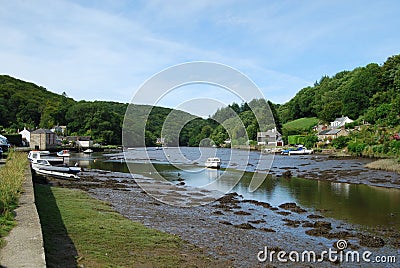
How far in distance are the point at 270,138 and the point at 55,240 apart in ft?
329

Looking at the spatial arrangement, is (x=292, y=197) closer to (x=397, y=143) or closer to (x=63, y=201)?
(x=63, y=201)

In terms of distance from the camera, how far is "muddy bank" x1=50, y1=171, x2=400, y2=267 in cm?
1295

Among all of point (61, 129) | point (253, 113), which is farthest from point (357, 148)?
point (61, 129)

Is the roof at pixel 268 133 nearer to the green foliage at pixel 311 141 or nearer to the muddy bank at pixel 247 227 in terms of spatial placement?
the green foliage at pixel 311 141

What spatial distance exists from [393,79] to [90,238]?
101m

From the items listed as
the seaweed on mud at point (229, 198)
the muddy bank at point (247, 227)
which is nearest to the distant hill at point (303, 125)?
the seaweed on mud at point (229, 198)

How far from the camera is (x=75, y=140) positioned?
11600 cm

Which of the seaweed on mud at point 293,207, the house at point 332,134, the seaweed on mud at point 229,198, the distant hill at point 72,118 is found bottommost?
the seaweed on mud at point 293,207

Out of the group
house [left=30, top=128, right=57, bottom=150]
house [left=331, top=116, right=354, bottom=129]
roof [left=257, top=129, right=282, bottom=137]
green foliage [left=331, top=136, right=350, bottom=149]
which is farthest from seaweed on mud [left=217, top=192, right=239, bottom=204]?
house [left=331, top=116, right=354, bottom=129]

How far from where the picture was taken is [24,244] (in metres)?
8.48

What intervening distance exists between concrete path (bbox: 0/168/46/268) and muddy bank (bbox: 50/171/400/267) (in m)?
5.37

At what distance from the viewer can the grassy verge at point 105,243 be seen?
966 centimetres

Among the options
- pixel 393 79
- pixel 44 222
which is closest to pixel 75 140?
pixel 393 79

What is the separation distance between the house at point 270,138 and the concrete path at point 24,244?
95032 millimetres
